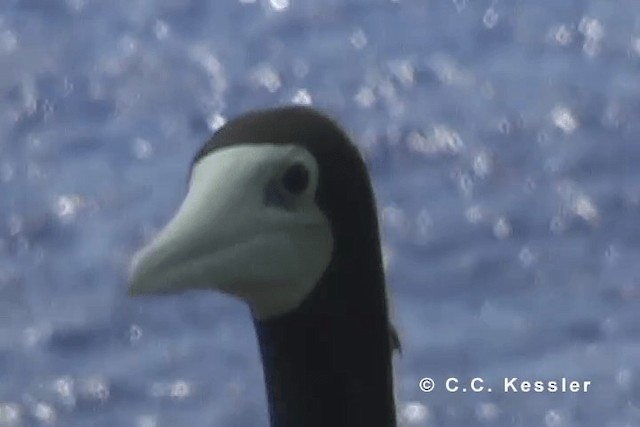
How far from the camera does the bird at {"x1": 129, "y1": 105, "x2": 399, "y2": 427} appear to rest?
2.37 feet

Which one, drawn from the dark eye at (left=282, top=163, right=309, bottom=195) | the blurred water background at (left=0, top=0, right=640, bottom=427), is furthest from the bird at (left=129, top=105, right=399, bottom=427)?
the blurred water background at (left=0, top=0, right=640, bottom=427)

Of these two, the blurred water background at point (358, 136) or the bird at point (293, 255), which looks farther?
the blurred water background at point (358, 136)

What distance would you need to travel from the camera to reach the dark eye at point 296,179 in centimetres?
74

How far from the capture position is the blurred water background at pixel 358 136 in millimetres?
1573

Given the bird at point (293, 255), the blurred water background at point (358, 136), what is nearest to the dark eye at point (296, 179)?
the bird at point (293, 255)

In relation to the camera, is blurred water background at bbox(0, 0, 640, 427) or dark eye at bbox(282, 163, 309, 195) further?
blurred water background at bbox(0, 0, 640, 427)

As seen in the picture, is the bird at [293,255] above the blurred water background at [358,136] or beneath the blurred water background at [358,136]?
beneath

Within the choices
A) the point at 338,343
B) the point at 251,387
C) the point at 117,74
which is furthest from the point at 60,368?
the point at 338,343

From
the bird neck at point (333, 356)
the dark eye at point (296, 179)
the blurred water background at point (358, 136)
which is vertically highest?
the blurred water background at point (358, 136)

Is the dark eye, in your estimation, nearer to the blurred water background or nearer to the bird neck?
the bird neck

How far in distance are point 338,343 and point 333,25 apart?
839 millimetres

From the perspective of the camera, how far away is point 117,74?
1.59 m

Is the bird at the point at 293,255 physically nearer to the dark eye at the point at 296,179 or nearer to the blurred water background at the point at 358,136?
the dark eye at the point at 296,179

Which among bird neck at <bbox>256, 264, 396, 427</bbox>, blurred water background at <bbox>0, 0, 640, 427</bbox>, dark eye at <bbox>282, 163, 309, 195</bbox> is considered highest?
blurred water background at <bbox>0, 0, 640, 427</bbox>
